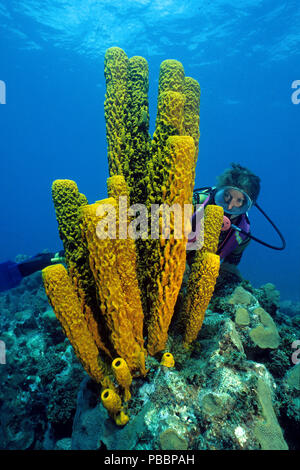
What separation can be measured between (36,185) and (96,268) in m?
127

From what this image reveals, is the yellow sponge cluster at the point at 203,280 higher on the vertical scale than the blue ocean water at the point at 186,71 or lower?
lower

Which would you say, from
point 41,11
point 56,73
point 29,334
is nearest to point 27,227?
point 56,73

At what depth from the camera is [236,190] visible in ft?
11.8

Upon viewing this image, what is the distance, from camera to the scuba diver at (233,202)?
3.61m

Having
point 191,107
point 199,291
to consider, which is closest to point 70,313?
point 199,291

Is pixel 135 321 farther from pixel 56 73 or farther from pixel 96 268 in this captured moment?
pixel 56 73

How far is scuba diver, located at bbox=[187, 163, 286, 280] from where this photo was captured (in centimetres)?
361

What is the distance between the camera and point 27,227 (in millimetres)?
115625

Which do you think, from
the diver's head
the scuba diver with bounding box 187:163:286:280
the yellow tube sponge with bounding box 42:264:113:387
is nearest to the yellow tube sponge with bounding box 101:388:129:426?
the yellow tube sponge with bounding box 42:264:113:387

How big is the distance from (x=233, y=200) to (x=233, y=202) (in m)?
0.03

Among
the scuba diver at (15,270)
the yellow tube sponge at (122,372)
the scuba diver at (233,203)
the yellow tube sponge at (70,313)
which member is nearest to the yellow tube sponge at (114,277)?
the yellow tube sponge at (122,372)

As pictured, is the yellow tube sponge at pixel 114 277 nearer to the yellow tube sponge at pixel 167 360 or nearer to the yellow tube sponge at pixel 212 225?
the yellow tube sponge at pixel 167 360

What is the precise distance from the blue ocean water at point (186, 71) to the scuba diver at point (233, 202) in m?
24.1

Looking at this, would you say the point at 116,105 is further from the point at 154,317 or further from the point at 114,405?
the point at 114,405
